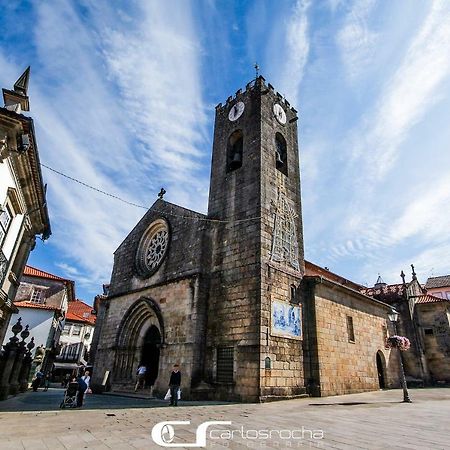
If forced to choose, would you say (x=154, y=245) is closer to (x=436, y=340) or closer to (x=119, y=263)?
(x=119, y=263)

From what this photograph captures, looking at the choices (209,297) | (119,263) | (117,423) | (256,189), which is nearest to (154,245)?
(119,263)

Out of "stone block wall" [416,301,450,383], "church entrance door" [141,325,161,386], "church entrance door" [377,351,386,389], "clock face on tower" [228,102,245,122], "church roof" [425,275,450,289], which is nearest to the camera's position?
"church entrance door" [141,325,161,386]

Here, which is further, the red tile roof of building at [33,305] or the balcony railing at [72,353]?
the balcony railing at [72,353]

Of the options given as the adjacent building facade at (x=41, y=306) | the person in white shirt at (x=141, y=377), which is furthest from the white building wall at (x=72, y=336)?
the person in white shirt at (x=141, y=377)

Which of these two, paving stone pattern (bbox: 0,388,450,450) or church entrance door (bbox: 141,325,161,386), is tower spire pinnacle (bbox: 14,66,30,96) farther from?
church entrance door (bbox: 141,325,161,386)

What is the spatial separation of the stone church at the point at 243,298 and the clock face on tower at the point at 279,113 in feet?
0.24

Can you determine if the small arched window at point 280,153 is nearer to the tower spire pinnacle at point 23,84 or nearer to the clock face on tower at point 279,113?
the clock face on tower at point 279,113

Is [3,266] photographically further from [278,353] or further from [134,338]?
[278,353]

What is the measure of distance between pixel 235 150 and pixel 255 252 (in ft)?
21.9

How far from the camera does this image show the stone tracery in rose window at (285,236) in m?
13.4

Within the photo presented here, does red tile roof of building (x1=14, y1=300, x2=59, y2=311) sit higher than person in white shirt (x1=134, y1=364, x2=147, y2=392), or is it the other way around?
red tile roof of building (x1=14, y1=300, x2=59, y2=311)

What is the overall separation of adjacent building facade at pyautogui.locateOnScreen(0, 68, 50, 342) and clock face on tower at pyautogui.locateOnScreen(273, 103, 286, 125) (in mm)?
Answer: 11276

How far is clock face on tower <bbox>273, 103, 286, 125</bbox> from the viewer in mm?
16948

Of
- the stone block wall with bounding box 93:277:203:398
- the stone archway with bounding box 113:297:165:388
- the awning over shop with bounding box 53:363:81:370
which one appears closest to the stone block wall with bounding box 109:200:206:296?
the stone block wall with bounding box 93:277:203:398
